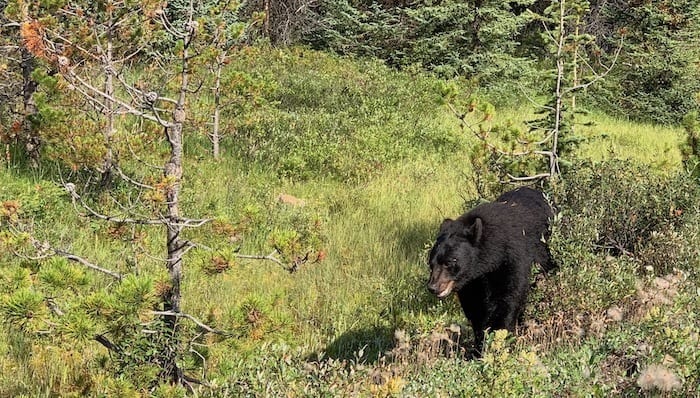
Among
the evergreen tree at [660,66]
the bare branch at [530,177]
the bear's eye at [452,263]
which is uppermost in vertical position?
the bear's eye at [452,263]

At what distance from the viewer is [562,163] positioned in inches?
289

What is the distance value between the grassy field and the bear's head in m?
0.36

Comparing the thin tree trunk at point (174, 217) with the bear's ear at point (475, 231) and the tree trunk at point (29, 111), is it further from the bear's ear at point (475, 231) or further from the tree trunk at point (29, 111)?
the tree trunk at point (29, 111)

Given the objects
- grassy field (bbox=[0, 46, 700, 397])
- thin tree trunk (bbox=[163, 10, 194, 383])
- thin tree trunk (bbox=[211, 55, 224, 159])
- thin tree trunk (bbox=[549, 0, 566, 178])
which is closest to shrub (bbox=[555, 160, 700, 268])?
grassy field (bbox=[0, 46, 700, 397])

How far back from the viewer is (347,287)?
21.6ft

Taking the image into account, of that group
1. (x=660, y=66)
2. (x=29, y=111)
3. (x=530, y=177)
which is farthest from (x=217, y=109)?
(x=660, y=66)

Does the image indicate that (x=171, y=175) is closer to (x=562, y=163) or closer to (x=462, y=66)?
(x=562, y=163)

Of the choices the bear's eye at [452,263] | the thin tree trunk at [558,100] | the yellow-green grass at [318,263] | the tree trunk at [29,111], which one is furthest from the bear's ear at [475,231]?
the tree trunk at [29,111]

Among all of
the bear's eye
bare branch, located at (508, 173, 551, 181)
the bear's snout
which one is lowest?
bare branch, located at (508, 173, 551, 181)

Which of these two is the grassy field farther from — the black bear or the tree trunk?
the tree trunk

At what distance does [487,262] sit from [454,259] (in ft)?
1.01

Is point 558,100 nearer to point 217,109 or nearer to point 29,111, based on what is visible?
point 217,109

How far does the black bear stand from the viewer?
16.4 feet

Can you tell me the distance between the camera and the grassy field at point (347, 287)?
11.1ft
